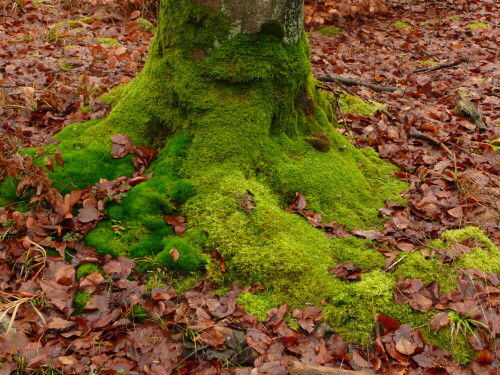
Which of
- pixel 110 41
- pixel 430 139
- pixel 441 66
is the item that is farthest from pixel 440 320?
pixel 110 41

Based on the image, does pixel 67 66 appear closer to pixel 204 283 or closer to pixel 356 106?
pixel 356 106

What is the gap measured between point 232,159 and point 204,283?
104 centimetres

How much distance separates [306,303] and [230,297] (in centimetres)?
50

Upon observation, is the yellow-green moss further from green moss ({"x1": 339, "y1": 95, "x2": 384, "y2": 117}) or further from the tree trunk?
green moss ({"x1": 339, "y1": 95, "x2": 384, "y2": 117})

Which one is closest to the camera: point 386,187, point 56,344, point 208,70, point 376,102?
point 56,344

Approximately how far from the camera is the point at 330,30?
30.7 feet

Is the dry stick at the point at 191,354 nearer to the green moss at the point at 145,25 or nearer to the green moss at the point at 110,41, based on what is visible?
the green moss at the point at 110,41

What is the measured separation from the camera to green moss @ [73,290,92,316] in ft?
8.64

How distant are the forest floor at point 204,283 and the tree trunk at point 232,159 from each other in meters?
0.19

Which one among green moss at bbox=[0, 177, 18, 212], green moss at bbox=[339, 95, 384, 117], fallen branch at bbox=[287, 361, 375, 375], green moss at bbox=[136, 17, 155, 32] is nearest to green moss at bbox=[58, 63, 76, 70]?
green moss at bbox=[136, 17, 155, 32]

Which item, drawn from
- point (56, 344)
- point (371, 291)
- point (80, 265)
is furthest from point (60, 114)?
point (371, 291)

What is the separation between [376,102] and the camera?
5766 millimetres

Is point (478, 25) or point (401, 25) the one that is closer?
point (401, 25)

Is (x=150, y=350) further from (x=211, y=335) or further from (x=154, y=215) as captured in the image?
(x=154, y=215)
